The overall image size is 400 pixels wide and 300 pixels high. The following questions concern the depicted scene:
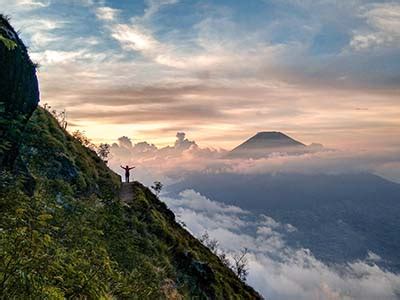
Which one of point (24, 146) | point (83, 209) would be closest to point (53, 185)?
point (24, 146)

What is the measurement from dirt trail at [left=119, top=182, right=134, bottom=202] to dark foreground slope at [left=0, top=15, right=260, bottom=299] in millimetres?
200

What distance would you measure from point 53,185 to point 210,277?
16823mm

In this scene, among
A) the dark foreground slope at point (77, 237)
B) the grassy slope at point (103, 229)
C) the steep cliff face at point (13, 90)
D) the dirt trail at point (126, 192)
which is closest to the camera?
the dark foreground slope at point (77, 237)

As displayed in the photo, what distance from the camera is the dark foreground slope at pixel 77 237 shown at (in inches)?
268

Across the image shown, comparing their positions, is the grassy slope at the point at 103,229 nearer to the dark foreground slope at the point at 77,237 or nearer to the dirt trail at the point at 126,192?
the dark foreground slope at the point at 77,237

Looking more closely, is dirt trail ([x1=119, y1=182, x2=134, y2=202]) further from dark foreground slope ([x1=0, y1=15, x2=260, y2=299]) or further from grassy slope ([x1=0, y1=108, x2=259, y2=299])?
grassy slope ([x1=0, y1=108, x2=259, y2=299])

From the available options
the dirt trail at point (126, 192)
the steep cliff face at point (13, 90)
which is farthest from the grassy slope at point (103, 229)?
the steep cliff face at point (13, 90)

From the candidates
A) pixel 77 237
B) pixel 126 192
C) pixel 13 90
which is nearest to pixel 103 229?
pixel 77 237

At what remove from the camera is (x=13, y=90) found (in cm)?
1599

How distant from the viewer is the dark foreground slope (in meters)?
6.82

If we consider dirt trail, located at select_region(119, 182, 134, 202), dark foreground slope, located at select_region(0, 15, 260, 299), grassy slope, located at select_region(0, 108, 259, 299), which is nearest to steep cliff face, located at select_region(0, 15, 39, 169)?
dark foreground slope, located at select_region(0, 15, 260, 299)

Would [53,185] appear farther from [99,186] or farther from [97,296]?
[97,296]

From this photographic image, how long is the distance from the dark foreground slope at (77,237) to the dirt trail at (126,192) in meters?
0.20

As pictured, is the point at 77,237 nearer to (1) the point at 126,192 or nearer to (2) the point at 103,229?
(2) the point at 103,229
